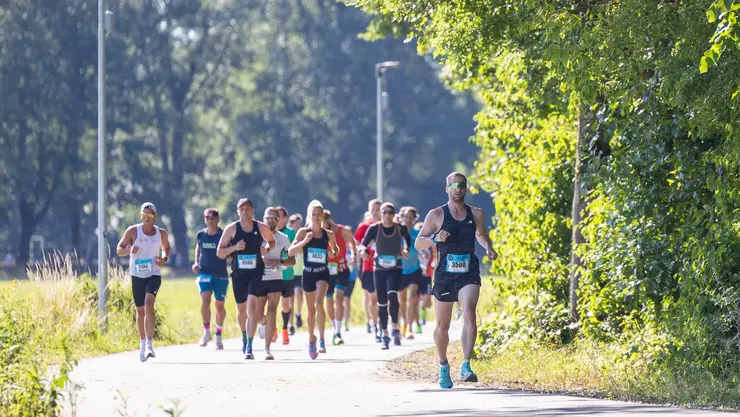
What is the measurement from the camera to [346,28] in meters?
80.4

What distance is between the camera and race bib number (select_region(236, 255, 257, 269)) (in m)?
17.8

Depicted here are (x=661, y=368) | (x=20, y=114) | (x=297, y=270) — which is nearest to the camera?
(x=661, y=368)

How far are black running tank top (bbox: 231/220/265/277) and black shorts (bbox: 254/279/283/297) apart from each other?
151mm

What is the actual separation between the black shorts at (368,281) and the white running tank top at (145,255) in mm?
5443

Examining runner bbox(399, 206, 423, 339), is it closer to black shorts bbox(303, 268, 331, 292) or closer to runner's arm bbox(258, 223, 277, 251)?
black shorts bbox(303, 268, 331, 292)

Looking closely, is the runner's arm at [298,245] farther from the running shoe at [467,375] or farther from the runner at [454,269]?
the running shoe at [467,375]

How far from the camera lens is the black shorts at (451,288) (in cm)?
1367

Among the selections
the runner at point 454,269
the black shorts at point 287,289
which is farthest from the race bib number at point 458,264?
the black shorts at point 287,289

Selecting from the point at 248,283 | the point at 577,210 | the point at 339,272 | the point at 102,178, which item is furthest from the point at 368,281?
the point at 577,210

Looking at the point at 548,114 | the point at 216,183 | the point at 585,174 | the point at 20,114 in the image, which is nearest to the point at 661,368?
the point at 585,174

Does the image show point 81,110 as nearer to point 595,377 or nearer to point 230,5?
point 230,5

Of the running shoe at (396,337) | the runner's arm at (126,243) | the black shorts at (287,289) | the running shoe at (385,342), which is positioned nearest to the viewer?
the runner's arm at (126,243)

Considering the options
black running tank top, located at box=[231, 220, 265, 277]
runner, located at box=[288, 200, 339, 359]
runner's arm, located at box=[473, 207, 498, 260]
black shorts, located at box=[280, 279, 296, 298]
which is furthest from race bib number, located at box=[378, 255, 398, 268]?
runner's arm, located at box=[473, 207, 498, 260]

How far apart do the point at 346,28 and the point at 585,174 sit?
2583 inches
